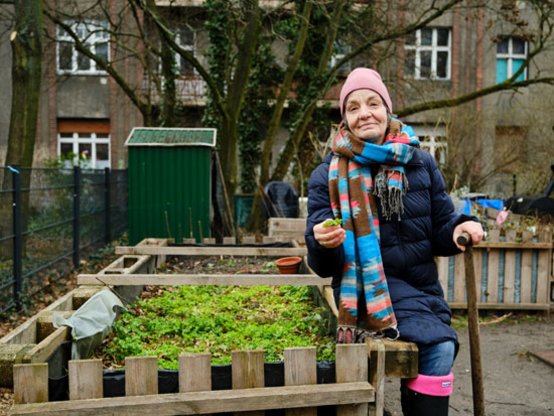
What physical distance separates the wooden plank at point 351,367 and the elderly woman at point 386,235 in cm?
10

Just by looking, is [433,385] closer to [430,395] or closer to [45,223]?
[430,395]

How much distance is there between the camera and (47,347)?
9.83 feet

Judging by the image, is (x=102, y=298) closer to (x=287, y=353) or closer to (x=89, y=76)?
(x=287, y=353)

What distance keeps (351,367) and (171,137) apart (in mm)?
9784

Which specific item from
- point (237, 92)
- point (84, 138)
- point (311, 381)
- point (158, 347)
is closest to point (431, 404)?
point (311, 381)

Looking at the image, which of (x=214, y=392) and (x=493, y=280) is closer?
(x=214, y=392)

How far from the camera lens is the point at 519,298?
786 centimetres

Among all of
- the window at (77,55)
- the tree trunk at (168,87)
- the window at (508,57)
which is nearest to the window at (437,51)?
the window at (508,57)

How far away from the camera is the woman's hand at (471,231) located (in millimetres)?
2836

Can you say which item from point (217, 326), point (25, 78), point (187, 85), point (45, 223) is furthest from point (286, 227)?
point (187, 85)

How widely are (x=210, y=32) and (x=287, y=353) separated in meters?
18.8

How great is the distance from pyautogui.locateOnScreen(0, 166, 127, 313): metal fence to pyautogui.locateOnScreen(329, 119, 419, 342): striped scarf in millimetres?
5312

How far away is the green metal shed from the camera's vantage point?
1181 centimetres

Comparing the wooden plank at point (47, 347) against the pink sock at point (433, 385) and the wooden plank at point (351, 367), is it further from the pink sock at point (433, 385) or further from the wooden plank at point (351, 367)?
the pink sock at point (433, 385)
